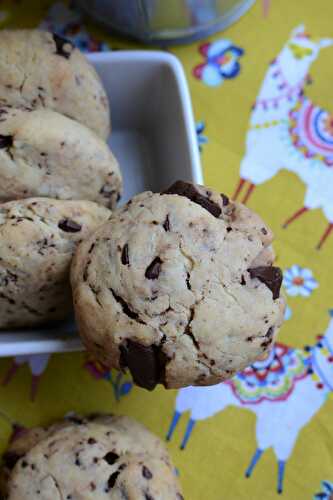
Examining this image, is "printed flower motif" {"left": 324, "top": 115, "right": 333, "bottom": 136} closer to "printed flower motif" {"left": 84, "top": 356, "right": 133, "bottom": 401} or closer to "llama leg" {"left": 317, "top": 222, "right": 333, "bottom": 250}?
"llama leg" {"left": 317, "top": 222, "right": 333, "bottom": 250}

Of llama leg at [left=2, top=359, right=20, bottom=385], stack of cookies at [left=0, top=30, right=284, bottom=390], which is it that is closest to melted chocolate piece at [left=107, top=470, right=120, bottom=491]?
stack of cookies at [left=0, top=30, right=284, bottom=390]

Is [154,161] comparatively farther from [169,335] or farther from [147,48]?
[169,335]

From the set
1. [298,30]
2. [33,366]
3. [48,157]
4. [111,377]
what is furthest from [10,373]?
[298,30]

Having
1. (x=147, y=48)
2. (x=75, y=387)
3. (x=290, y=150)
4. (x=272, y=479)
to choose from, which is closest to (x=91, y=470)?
(x=75, y=387)

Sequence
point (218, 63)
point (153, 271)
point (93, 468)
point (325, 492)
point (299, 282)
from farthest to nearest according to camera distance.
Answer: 1. point (218, 63)
2. point (299, 282)
3. point (325, 492)
4. point (93, 468)
5. point (153, 271)

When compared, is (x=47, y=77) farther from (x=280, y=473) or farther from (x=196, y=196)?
(x=280, y=473)

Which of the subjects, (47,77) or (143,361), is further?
(47,77)

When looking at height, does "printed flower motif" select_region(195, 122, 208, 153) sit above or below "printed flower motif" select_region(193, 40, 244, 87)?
below

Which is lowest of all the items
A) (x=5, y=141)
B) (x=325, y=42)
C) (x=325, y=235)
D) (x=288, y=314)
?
(x=288, y=314)
